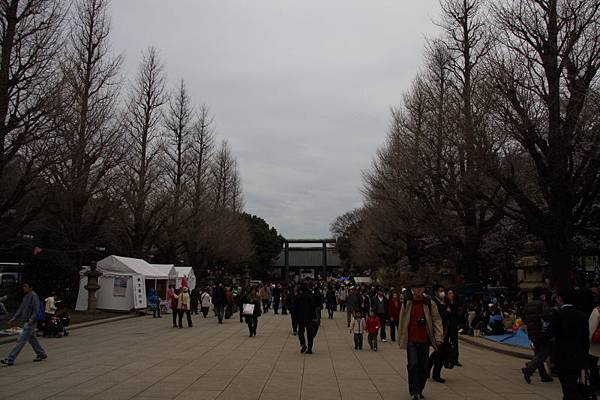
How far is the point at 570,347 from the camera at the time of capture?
636 centimetres

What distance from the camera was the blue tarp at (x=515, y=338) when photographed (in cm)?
1423

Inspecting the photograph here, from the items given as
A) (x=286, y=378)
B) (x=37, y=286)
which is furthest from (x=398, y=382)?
(x=37, y=286)

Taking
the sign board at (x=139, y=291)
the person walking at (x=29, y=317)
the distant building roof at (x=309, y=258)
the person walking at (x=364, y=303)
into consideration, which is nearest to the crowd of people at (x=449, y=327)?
the person walking at (x=29, y=317)

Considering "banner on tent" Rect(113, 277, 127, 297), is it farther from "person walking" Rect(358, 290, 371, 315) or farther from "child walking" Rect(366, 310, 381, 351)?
"child walking" Rect(366, 310, 381, 351)

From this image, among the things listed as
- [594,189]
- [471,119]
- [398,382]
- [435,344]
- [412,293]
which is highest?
[471,119]

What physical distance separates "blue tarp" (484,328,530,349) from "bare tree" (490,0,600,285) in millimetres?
1706

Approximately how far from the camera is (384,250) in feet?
150

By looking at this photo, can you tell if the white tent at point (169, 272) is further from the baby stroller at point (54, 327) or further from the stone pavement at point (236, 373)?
the stone pavement at point (236, 373)

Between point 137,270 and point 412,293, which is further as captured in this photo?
point 137,270

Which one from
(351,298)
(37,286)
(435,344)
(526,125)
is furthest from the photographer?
(37,286)

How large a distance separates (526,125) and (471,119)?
4.22 meters

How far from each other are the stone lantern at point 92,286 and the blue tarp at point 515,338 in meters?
17.4

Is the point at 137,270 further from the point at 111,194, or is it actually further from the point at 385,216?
the point at 385,216

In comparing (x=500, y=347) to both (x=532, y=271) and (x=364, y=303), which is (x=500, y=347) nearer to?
(x=364, y=303)
